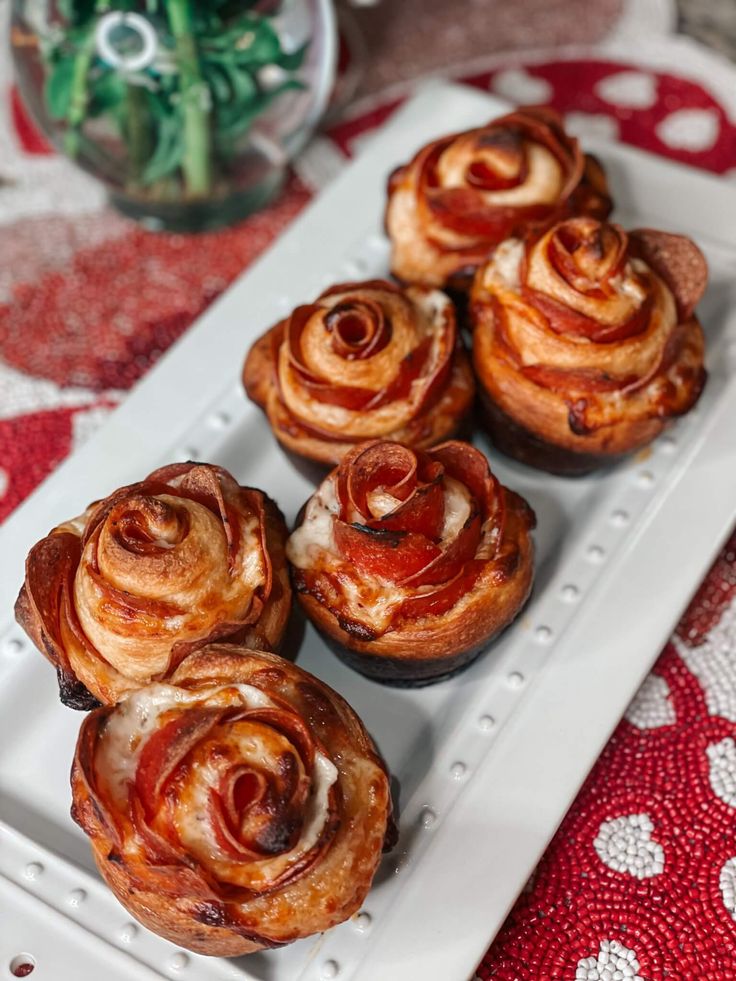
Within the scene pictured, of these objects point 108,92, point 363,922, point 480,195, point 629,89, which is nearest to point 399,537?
point 363,922

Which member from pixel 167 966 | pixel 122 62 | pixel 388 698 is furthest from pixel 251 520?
pixel 122 62

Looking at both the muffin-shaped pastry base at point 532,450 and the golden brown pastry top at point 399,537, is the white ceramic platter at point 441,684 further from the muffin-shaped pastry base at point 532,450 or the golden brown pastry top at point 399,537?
the golden brown pastry top at point 399,537

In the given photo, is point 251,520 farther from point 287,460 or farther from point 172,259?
point 172,259

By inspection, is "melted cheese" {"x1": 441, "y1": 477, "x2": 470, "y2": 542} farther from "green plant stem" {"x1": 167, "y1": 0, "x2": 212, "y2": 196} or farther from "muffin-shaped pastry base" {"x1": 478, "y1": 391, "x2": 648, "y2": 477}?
"green plant stem" {"x1": 167, "y1": 0, "x2": 212, "y2": 196}

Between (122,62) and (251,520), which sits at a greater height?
(122,62)

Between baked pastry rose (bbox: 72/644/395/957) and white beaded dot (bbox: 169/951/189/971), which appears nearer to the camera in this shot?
baked pastry rose (bbox: 72/644/395/957)

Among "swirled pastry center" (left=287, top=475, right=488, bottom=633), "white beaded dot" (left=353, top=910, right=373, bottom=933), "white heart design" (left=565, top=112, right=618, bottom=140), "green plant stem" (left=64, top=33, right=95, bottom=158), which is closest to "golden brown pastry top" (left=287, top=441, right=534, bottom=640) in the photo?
"swirled pastry center" (left=287, top=475, right=488, bottom=633)

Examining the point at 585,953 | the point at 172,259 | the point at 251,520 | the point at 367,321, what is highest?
the point at 367,321
